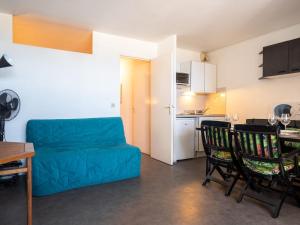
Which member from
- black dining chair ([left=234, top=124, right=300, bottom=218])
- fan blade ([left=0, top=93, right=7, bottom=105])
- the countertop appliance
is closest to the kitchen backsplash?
the countertop appliance

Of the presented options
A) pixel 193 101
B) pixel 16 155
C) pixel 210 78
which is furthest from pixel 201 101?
pixel 16 155

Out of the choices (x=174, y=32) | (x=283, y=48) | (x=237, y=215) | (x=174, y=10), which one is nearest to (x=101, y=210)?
(x=237, y=215)

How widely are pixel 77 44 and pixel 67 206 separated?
119 inches

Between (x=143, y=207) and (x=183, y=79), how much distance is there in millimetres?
2999

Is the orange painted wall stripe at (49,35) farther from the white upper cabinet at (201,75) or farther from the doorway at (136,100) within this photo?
the white upper cabinet at (201,75)

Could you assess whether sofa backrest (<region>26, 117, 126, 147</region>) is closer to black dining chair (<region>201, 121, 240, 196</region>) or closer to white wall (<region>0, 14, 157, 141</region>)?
white wall (<region>0, 14, 157, 141</region>)

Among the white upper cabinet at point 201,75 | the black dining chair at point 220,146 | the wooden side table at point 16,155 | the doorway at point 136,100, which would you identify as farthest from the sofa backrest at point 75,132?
the white upper cabinet at point 201,75

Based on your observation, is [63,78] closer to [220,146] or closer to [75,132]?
[75,132]

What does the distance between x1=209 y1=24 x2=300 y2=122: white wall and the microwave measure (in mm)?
916

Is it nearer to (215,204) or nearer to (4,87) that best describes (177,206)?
(215,204)

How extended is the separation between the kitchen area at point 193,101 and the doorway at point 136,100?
74 cm

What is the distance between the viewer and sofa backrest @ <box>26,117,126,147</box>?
2988mm

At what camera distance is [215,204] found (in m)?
2.22

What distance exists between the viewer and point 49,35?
3.71 m
